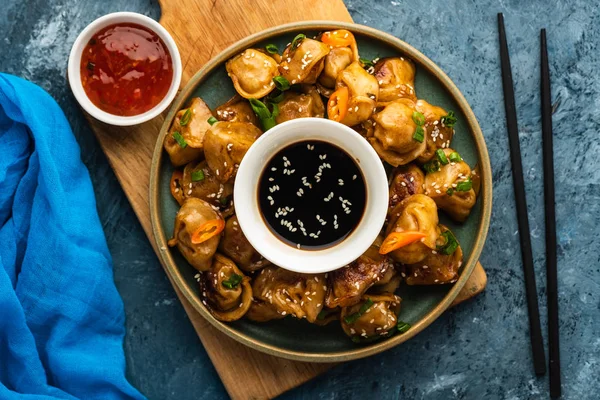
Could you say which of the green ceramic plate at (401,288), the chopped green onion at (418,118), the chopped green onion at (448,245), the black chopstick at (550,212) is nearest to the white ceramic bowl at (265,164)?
the chopped green onion at (418,118)

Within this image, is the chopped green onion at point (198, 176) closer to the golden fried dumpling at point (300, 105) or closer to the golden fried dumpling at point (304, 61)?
the golden fried dumpling at point (300, 105)

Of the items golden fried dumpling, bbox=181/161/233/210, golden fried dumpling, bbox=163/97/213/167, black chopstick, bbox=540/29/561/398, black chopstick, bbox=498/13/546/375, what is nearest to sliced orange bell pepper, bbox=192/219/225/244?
golden fried dumpling, bbox=181/161/233/210

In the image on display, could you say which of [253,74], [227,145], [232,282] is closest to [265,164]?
[227,145]

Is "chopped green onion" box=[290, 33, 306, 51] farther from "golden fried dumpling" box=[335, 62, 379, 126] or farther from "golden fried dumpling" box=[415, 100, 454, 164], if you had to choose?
"golden fried dumpling" box=[415, 100, 454, 164]

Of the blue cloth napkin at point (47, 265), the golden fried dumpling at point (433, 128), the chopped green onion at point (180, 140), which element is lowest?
the blue cloth napkin at point (47, 265)

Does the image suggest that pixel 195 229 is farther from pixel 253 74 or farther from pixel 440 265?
pixel 440 265

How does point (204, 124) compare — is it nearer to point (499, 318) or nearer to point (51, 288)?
point (51, 288)

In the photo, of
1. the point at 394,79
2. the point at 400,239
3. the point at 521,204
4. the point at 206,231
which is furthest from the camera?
the point at 521,204
